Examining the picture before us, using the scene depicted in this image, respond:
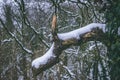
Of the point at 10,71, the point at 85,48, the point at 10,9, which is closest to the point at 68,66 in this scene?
the point at 85,48

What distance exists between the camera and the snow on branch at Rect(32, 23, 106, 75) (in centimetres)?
733

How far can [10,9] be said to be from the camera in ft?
67.8

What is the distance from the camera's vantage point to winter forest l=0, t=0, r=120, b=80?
7406mm

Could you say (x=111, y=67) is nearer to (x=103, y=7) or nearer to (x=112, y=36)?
(x=112, y=36)

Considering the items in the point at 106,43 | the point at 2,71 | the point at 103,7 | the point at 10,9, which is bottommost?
the point at 2,71

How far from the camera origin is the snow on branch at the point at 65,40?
7328 mm

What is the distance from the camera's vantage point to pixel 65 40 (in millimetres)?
7359

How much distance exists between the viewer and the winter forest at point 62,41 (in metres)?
7.41

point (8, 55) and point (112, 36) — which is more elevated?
point (112, 36)

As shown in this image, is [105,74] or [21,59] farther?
[21,59]

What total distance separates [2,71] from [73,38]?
11.3 m

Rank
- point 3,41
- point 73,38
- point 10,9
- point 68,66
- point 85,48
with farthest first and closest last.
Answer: point 10,9, point 3,41, point 68,66, point 85,48, point 73,38

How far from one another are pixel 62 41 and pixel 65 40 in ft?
0.21

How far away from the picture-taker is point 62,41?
24.1 ft
